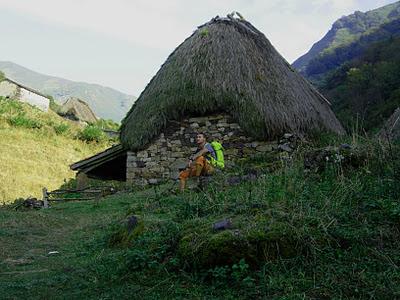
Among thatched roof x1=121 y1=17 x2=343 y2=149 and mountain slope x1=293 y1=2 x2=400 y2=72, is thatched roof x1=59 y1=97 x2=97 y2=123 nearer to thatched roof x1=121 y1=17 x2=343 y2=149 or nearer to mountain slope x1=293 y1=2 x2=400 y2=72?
thatched roof x1=121 y1=17 x2=343 y2=149

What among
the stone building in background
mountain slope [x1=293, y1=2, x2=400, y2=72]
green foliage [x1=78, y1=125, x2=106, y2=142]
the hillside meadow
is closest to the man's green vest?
the hillside meadow

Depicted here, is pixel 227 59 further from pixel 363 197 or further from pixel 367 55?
pixel 367 55

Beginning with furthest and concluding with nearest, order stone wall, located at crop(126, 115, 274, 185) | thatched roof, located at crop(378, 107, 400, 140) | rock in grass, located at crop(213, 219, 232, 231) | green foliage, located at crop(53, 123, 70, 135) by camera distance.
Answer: green foliage, located at crop(53, 123, 70, 135) → stone wall, located at crop(126, 115, 274, 185) → thatched roof, located at crop(378, 107, 400, 140) → rock in grass, located at crop(213, 219, 232, 231)

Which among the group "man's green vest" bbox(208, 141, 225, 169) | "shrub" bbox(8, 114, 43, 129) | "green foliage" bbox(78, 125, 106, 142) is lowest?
"man's green vest" bbox(208, 141, 225, 169)

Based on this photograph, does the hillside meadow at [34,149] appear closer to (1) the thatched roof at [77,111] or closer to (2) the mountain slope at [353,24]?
(1) the thatched roof at [77,111]

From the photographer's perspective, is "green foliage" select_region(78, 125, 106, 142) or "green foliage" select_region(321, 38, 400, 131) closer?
"green foliage" select_region(321, 38, 400, 131)

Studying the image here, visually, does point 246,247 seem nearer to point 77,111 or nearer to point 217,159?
point 217,159

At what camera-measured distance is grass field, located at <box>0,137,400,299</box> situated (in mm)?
3010

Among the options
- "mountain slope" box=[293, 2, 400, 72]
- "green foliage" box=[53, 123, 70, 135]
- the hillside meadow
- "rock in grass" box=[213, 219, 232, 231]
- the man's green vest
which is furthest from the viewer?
"mountain slope" box=[293, 2, 400, 72]

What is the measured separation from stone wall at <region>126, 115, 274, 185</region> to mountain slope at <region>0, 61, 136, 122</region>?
374 ft

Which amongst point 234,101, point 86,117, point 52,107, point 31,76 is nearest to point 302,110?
point 234,101

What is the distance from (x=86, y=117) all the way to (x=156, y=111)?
97.2 feet

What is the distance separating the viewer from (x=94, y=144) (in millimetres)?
25844

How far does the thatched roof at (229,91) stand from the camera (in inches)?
431
